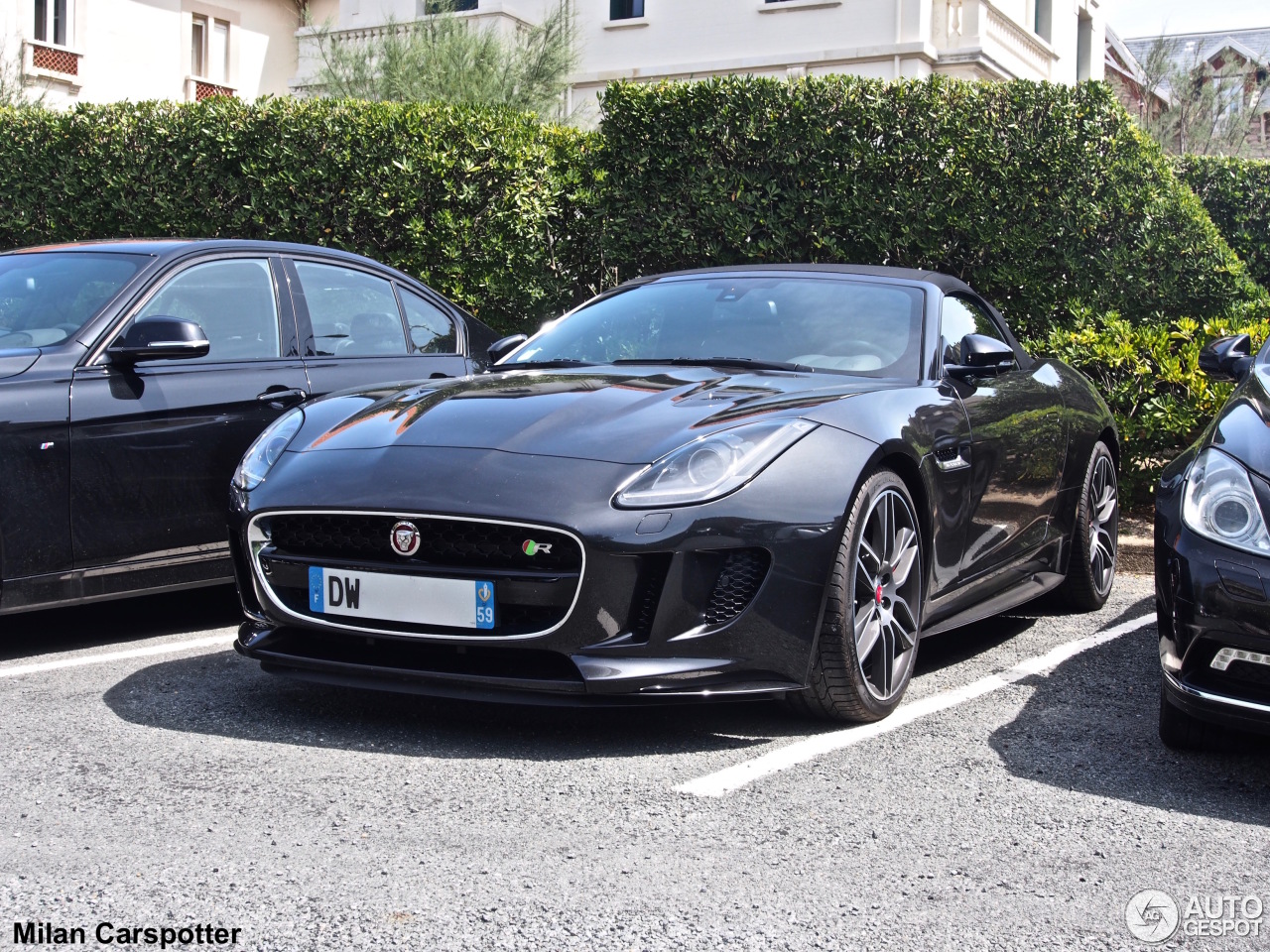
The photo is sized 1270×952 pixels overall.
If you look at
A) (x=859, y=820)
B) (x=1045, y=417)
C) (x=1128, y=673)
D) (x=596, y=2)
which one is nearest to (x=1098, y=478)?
(x=1045, y=417)

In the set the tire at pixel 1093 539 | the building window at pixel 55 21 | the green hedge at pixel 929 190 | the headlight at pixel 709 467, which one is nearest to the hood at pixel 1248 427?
the headlight at pixel 709 467

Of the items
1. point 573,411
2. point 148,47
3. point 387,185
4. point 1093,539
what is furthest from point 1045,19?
point 573,411

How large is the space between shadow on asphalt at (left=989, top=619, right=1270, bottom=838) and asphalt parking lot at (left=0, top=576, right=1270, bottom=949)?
0.04 ft

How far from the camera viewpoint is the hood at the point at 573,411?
3.99 meters

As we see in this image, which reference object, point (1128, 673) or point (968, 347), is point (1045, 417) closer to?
point (968, 347)

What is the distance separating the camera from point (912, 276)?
5402 mm

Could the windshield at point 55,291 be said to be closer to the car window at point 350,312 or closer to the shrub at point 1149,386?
the car window at point 350,312

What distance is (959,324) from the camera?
18.0ft

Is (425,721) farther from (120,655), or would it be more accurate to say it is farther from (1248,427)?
(1248,427)

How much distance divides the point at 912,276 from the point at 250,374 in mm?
2533

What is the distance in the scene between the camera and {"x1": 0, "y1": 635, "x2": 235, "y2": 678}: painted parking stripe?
15.7 feet

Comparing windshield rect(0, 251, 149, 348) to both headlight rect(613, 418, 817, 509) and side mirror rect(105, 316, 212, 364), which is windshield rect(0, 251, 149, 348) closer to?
side mirror rect(105, 316, 212, 364)

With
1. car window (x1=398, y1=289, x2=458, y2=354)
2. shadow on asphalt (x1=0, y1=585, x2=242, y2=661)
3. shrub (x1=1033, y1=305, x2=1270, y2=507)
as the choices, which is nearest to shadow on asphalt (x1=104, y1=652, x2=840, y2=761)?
shadow on asphalt (x1=0, y1=585, x2=242, y2=661)

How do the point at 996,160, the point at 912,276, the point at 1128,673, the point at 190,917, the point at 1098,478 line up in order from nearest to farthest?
the point at 190,917 → the point at 1128,673 → the point at 912,276 → the point at 1098,478 → the point at 996,160
